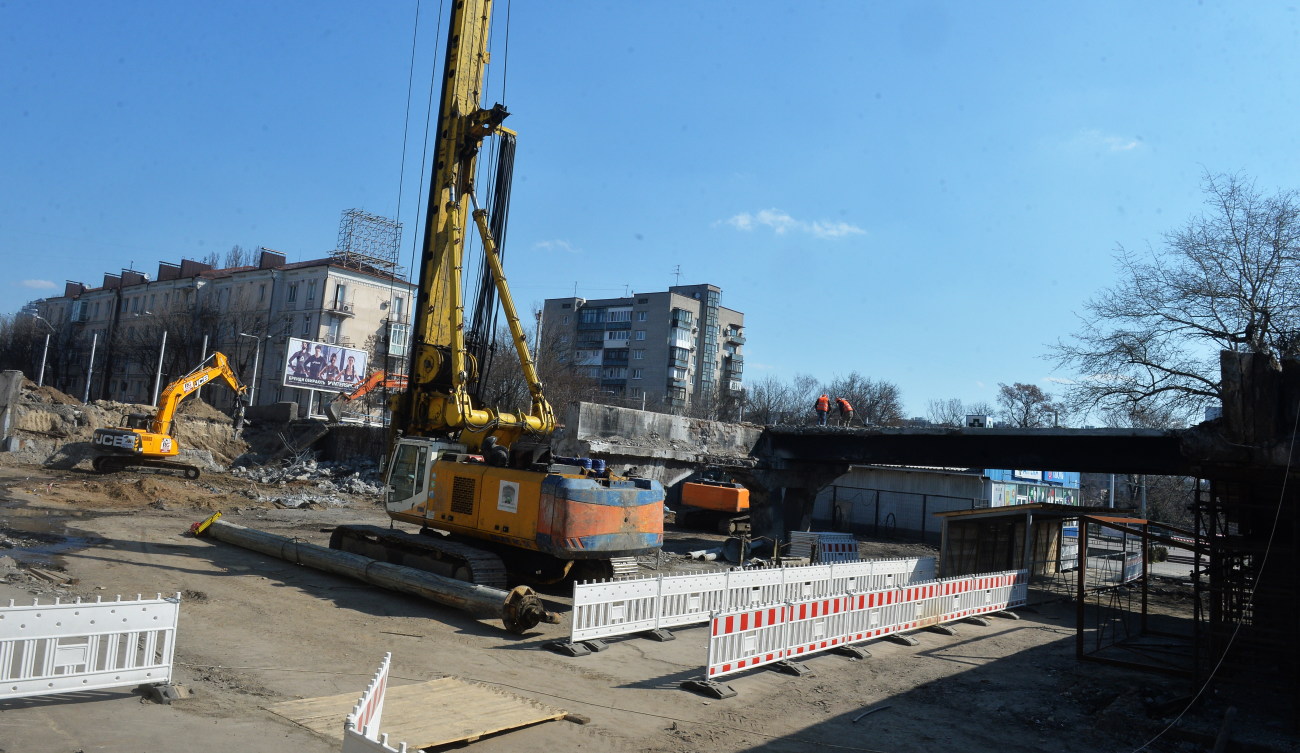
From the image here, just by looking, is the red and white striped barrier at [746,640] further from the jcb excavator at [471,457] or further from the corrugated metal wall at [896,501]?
the corrugated metal wall at [896,501]

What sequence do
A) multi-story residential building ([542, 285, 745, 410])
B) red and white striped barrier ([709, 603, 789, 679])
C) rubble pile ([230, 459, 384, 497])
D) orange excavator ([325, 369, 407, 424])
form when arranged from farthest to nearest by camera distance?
multi-story residential building ([542, 285, 745, 410]) → orange excavator ([325, 369, 407, 424]) → rubble pile ([230, 459, 384, 497]) → red and white striped barrier ([709, 603, 789, 679])

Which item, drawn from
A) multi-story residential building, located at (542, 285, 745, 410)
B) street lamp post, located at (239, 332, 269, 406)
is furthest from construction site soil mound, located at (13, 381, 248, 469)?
multi-story residential building, located at (542, 285, 745, 410)

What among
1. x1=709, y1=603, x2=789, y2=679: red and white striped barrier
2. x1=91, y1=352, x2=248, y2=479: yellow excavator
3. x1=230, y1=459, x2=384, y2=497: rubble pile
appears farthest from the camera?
x1=230, y1=459, x2=384, y2=497: rubble pile

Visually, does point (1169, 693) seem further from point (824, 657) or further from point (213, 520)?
point (213, 520)

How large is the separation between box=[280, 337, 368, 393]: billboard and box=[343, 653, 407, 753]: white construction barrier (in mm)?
46398

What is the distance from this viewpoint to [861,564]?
15.2m

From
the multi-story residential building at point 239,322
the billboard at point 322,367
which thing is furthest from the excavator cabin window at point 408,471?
the multi-story residential building at point 239,322

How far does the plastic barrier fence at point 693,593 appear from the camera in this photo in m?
10.7

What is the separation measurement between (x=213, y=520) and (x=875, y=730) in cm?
1433

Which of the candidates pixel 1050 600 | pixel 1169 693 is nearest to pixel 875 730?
pixel 1169 693

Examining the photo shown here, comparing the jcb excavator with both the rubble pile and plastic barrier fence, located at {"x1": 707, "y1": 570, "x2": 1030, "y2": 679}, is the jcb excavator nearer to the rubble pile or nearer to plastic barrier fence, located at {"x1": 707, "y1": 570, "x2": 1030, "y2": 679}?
plastic barrier fence, located at {"x1": 707, "y1": 570, "x2": 1030, "y2": 679}

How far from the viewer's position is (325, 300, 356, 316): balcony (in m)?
64.0

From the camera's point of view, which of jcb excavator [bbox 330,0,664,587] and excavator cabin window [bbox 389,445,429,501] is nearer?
jcb excavator [bbox 330,0,664,587]

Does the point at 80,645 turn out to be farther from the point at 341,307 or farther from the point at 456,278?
the point at 341,307
